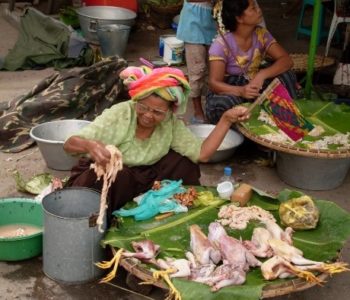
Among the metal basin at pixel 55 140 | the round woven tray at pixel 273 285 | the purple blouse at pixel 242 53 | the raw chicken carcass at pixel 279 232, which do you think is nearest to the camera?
the round woven tray at pixel 273 285

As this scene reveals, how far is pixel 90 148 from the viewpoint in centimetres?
309

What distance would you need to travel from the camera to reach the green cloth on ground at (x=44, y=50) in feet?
22.1

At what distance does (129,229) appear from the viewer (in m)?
3.23

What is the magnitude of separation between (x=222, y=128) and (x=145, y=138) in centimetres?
43

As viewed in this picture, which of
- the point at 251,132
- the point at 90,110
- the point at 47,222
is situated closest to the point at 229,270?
the point at 47,222

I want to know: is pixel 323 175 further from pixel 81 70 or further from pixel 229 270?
pixel 81 70

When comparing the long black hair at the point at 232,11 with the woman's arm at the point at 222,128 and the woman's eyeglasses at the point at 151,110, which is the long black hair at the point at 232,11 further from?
the woman's eyeglasses at the point at 151,110

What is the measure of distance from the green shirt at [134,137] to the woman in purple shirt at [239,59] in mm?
1154

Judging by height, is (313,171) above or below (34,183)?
above

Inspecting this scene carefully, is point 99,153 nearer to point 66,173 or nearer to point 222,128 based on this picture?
point 222,128

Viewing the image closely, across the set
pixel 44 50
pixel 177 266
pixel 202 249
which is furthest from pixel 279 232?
pixel 44 50

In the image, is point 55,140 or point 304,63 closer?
point 55,140

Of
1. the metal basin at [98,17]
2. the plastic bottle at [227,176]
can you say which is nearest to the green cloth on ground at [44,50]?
the metal basin at [98,17]

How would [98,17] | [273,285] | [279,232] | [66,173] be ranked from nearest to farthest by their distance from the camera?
[273,285]
[279,232]
[66,173]
[98,17]
